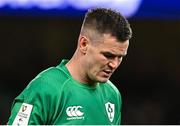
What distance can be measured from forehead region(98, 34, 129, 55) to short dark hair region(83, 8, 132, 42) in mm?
20

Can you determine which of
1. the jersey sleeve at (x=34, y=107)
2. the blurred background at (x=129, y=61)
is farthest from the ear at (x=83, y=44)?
the blurred background at (x=129, y=61)

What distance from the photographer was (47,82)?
327cm

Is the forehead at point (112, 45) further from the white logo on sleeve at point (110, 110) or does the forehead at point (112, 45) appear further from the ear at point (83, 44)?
the white logo on sleeve at point (110, 110)

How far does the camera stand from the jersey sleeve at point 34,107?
3.17 meters

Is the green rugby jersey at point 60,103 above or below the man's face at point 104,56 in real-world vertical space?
below

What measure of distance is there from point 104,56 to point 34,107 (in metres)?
0.42

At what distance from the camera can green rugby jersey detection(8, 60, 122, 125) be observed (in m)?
3.19

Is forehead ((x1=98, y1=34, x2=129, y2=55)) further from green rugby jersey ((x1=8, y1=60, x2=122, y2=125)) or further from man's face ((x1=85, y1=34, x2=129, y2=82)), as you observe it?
green rugby jersey ((x1=8, y1=60, x2=122, y2=125))

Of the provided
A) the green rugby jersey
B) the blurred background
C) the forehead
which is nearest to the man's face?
the forehead

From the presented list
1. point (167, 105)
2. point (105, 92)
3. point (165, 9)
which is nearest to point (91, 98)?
point (105, 92)

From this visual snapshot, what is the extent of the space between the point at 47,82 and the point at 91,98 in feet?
0.92

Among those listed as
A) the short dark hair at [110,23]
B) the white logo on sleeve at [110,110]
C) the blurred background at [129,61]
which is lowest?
the blurred background at [129,61]

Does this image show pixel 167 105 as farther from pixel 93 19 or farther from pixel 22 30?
pixel 93 19

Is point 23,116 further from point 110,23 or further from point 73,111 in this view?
point 110,23
